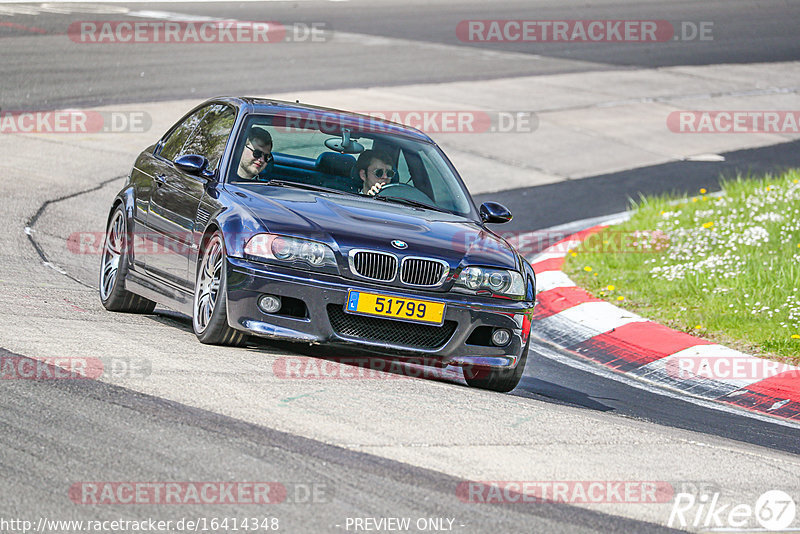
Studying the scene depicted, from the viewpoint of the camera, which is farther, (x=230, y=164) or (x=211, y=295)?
(x=230, y=164)

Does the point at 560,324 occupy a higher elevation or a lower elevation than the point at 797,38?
lower

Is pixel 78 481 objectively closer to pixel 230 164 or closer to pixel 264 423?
pixel 264 423

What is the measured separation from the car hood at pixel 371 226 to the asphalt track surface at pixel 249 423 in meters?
0.82

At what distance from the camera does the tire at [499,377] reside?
7.42m

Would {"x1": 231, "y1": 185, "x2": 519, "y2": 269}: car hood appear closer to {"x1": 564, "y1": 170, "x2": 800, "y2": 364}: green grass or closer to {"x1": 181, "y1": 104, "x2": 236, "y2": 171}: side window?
{"x1": 181, "y1": 104, "x2": 236, "y2": 171}: side window

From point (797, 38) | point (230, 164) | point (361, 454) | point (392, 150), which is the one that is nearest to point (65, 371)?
point (361, 454)

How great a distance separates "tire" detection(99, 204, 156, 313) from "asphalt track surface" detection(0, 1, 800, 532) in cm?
23

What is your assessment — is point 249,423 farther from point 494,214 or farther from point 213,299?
point 494,214

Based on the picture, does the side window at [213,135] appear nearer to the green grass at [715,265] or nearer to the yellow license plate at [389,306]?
the yellow license plate at [389,306]

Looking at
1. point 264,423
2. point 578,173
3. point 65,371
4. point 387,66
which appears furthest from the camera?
point 387,66

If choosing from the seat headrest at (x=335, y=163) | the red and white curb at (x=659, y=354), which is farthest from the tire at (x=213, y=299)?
the red and white curb at (x=659, y=354)

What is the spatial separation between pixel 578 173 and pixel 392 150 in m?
8.74

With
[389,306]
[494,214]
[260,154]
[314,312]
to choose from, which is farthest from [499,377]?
[260,154]

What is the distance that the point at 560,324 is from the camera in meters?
10.2
